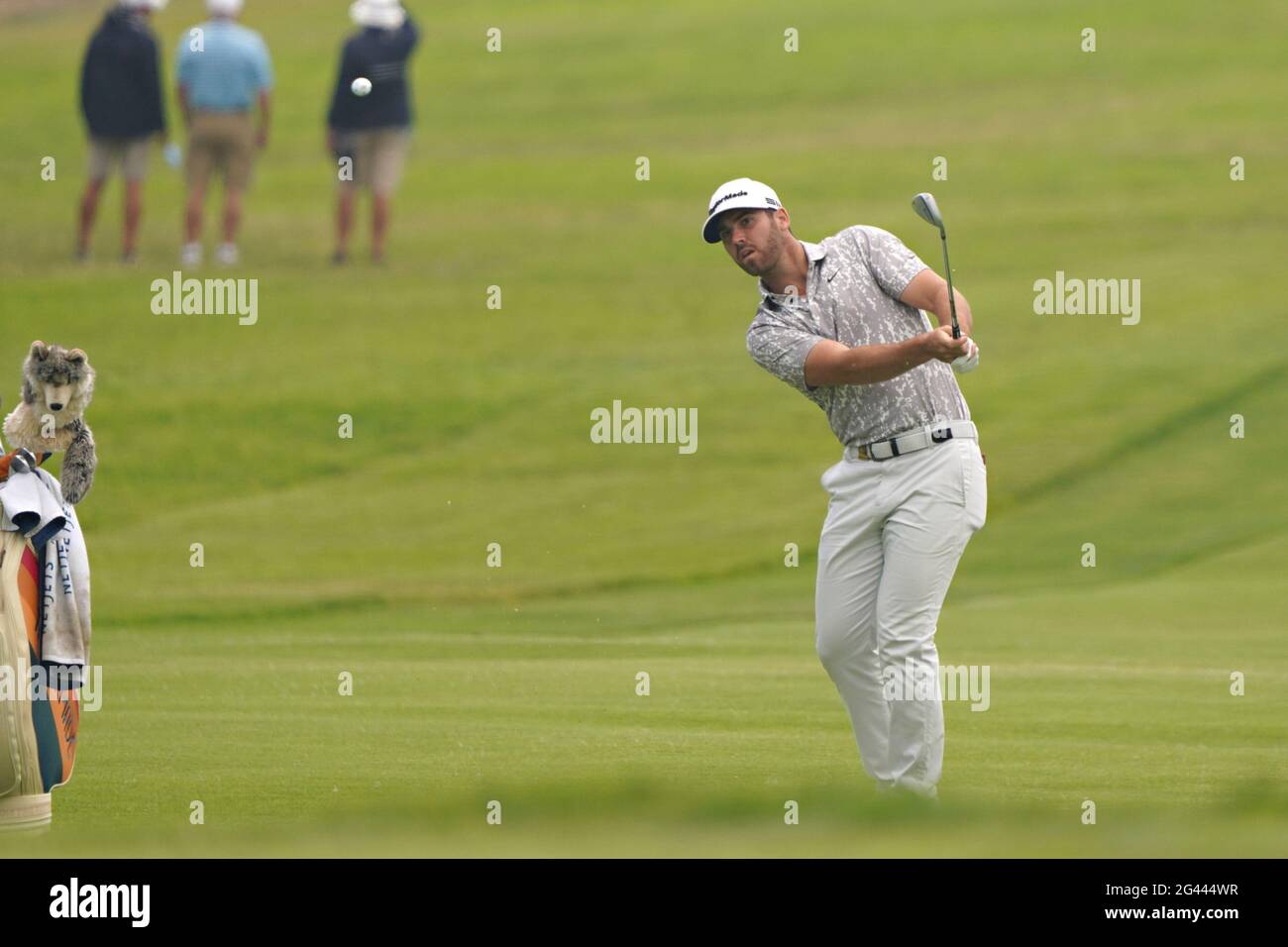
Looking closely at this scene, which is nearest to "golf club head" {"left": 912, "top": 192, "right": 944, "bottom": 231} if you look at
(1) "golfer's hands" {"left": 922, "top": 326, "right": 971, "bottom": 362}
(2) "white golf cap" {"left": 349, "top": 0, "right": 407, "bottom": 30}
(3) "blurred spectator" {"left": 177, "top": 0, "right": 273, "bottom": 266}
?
(1) "golfer's hands" {"left": 922, "top": 326, "right": 971, "bottom": 362}

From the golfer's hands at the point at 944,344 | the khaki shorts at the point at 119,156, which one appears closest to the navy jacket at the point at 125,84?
the khaki shorts at the point at 119,156

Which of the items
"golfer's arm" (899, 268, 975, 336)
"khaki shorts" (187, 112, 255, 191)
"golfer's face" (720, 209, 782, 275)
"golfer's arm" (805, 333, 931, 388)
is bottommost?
"golfer's arm" (805, 333, 931, 388)

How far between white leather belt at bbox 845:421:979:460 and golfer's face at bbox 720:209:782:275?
78 cm

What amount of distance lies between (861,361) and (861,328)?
0.42 m

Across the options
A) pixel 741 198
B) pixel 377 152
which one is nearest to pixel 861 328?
pixel 741 198

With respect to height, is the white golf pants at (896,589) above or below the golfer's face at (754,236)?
below

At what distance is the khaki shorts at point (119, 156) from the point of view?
75.5 ft

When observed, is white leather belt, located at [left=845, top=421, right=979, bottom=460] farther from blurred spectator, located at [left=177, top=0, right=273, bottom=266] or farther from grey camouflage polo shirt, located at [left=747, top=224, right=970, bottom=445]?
blurred spectator, located at [left=177, top=0, right=273, bottom=266]

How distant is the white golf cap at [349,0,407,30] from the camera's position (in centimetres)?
2323

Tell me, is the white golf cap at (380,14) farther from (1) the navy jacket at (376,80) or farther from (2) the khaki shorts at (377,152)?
(2) the khaki shorts at (377,152)

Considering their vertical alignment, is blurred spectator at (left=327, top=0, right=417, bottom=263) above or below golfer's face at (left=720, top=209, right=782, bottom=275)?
above

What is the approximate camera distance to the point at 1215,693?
35.9 feet

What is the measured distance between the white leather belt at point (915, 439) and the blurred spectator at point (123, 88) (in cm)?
1641
